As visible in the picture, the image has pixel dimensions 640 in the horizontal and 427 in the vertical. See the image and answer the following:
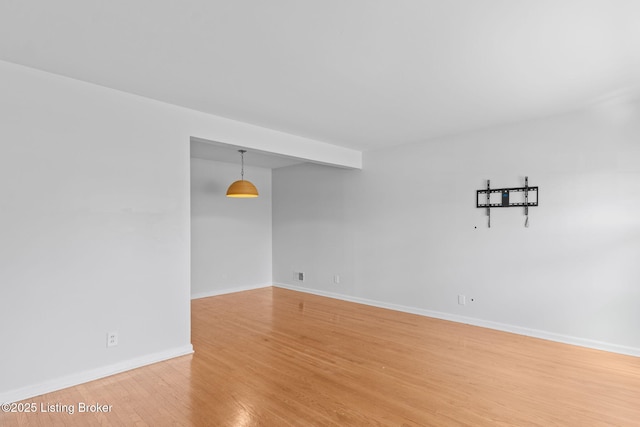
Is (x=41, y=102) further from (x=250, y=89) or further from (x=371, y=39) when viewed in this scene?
(x=371, y=39)

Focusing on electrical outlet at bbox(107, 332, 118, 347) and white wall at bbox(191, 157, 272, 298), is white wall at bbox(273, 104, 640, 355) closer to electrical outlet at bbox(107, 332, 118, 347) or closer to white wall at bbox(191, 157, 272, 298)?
white wall at bbox(191, 157, 272, 298)

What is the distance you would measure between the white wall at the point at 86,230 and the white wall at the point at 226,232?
283 centimetres

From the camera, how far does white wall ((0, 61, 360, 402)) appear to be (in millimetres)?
2717

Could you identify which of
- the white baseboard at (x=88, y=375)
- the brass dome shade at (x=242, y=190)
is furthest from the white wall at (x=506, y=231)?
the white baseboard at (x=88, y=375)

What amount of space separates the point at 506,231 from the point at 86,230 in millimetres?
4624

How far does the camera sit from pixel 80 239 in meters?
3.01

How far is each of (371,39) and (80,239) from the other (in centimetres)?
287

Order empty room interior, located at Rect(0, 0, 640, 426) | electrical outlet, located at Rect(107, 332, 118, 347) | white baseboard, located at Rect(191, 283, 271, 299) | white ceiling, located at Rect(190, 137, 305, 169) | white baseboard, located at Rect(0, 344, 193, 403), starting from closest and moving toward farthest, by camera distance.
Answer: empty room interior, located at Rect(0, 0, 640, 426)
white baseboard, located at Rect(0, 344, 193, 403)
electrical outlet, located at Rect(107, 332, 118, 347)
white ceiling, located at Rect(190, 137, 305, 169)
white baseboard, located at Rect(191, 283, 271, 299)

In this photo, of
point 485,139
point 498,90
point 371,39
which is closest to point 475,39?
point 371,39

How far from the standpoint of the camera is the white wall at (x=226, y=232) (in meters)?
6.44

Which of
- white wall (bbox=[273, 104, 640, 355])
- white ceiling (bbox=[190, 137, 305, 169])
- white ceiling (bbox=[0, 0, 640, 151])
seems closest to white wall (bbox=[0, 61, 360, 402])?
white ceiling (bbox=[0, 0, 640, 151])

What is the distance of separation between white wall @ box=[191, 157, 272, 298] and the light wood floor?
2.21 meters

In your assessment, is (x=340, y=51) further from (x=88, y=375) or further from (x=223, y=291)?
(x=223, y=291)

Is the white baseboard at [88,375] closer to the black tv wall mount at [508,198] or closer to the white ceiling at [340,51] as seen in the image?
the white ceiling at [340,51]
